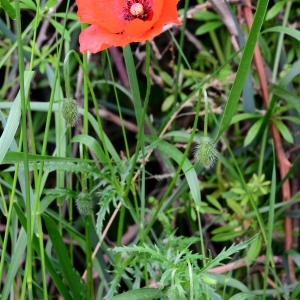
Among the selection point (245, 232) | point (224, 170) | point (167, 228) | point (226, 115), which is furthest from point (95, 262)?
point (226, 115)

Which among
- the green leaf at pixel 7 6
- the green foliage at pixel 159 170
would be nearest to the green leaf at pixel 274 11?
the green foliage at pixel 159 170

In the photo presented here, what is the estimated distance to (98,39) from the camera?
34.1 inches

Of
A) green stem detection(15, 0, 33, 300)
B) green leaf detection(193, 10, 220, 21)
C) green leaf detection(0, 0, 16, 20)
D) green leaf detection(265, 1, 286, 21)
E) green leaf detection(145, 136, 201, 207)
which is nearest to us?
green stem detection(15, 0, 33, 300)

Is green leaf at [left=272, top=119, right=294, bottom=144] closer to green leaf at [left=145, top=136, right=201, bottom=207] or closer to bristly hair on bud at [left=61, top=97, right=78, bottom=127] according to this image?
green leaf at [left=145, top=136, right=201, bottom=207]

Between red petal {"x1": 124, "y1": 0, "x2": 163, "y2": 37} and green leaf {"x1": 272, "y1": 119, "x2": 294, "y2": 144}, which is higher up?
red petal {"x1": 124, "y1": 0, "x2": 163, "y2": 37}

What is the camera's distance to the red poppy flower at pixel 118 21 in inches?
32.1

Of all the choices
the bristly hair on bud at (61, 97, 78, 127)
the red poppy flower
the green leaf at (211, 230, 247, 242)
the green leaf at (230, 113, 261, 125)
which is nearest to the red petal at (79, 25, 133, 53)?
the red poppy flower

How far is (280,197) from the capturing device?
153 centimetres

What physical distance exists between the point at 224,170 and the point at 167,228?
44cm

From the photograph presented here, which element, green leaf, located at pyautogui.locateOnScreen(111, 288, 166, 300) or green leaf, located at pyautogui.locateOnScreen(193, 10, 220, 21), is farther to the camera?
green leaf, located at pyautogui.locateOnScreen(193, 10, 220, 21)

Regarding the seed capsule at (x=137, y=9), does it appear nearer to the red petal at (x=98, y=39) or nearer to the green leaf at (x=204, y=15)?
the red petal at (x=98, y=39)

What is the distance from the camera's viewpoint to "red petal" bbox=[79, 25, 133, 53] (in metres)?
0.84

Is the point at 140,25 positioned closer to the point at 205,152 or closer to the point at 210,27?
the point at 205,152

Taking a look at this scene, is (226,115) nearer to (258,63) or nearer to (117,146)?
(258,63)
